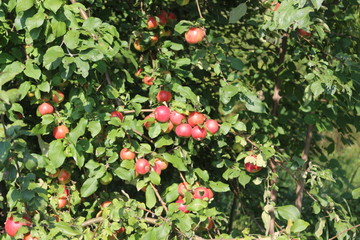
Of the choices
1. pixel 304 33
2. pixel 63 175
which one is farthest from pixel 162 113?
pixel 304 33

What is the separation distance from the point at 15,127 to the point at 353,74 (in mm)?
1404

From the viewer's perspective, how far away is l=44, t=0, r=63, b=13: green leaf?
1.58 metres

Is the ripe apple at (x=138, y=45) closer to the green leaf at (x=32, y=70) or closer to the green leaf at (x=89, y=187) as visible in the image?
the green leaf at (x=32, y=70)

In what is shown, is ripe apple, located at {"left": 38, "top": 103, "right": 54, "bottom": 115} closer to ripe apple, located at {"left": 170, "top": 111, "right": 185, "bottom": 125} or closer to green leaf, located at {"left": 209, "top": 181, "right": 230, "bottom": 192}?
ripe apple, located at {"left": 170, "top": 111, "right": 185, "bottom": 125}

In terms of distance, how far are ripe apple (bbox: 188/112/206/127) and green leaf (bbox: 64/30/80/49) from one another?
48 centimetres

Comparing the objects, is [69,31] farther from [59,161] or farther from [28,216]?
[28,216]

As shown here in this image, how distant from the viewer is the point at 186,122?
186 cm

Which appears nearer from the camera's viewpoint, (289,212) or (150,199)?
(150,199)

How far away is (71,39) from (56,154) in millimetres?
424

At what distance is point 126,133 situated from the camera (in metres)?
1.88

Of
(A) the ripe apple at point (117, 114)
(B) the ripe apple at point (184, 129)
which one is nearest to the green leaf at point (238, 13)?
(B) the ripe apple at point (184, 129)

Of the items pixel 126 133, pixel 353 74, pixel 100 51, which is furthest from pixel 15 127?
pixel 353 74

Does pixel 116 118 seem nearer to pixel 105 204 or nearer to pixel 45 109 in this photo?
pixel 45 109

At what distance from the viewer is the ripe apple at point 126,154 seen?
1805mm
